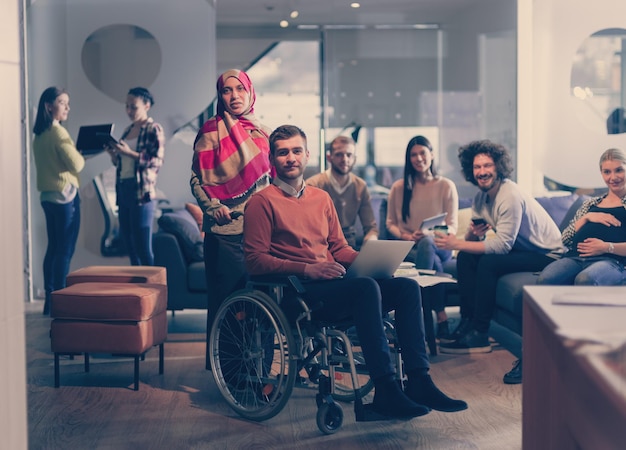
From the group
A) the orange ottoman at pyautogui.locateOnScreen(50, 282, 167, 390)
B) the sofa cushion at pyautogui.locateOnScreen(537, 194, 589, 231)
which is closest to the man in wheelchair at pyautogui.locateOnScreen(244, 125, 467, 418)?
the orange ottoman at pyautogui.locateOnScreen(50, 282, 167, 390)

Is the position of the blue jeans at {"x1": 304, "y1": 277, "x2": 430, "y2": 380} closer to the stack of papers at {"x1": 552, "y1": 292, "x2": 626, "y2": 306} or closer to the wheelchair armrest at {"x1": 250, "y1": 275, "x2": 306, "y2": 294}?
the wheelchair armrest at {"x1": 250, "y1": 275, "x2": 306, "y2": 294}

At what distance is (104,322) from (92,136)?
2.45 meters

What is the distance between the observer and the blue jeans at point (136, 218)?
5887 millimetres

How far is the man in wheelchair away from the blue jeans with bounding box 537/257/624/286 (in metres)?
1.21

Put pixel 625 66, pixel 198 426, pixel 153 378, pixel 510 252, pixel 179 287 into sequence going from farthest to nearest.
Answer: pixel 625 66
pixel 179 287
pixel 510 252
pixel 153 378
pixel 198 426

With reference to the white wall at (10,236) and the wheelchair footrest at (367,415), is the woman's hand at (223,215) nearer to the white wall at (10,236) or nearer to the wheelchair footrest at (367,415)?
the wheelchair footrest at (367,415)

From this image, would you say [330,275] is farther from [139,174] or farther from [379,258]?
[139,174]

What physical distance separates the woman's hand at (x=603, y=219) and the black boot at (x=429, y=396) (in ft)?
5.32

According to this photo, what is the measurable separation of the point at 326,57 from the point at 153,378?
364 centimetres

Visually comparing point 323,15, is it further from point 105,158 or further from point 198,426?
point 198,426

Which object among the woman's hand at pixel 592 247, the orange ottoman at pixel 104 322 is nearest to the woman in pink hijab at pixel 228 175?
the orange ottoman at pixel 104 322

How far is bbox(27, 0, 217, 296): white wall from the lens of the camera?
6824mm

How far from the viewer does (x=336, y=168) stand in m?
5.55

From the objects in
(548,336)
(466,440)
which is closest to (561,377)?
(548,336)
